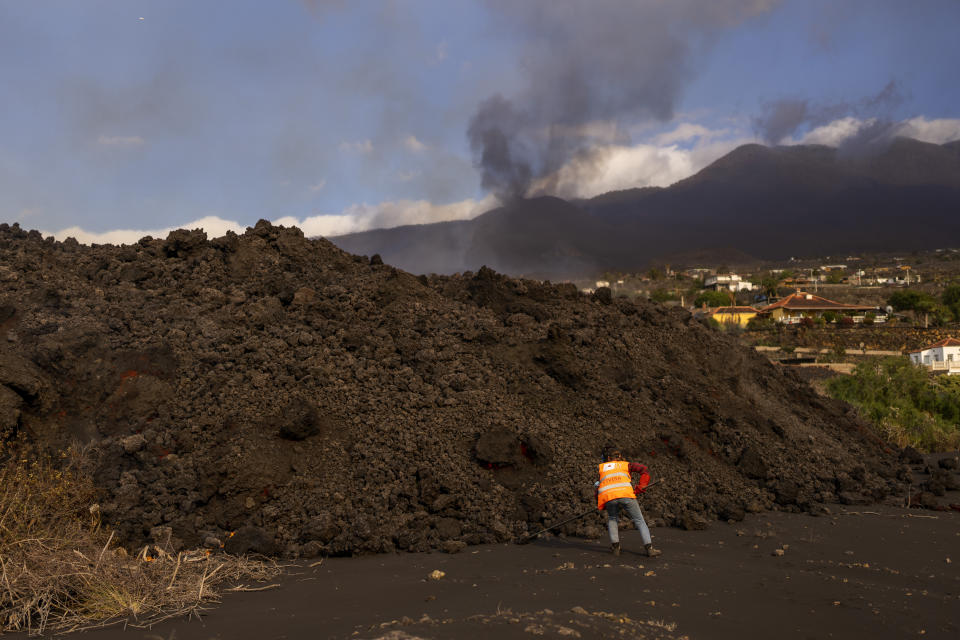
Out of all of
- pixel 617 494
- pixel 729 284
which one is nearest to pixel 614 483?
pixel 617 494

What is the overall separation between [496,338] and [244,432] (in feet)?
13.4

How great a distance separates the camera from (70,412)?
8.52 metres

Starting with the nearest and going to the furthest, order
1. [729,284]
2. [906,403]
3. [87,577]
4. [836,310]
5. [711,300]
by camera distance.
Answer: [87,577], [906,403], [836,310], [711,300], [729,284]

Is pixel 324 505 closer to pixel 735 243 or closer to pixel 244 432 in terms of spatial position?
pixel 244 432

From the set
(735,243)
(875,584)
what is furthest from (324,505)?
(735,243)

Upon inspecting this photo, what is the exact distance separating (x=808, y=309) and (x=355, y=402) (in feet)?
187

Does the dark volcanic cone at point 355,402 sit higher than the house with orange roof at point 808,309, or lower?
higher

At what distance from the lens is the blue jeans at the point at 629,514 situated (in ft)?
22.4

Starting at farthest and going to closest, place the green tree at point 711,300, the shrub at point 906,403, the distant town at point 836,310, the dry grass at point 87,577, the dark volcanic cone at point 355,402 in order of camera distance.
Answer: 1. the green tree at point 711,300
2. the distant town at point 836,310
3. the shrub at point 906,403
4. the dark volcanic cone at point 355,402
5. the dry grass at point 87,577

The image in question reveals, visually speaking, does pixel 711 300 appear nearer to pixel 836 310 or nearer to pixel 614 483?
pixel 836 310

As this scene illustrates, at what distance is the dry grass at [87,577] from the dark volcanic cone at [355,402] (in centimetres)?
62

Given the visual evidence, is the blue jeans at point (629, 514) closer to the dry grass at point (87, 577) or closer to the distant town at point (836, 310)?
the dry grass at point (87, 577)

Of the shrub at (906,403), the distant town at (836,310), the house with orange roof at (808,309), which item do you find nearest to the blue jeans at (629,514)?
the shrub at (906,403)

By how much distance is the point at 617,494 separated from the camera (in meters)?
6.96
